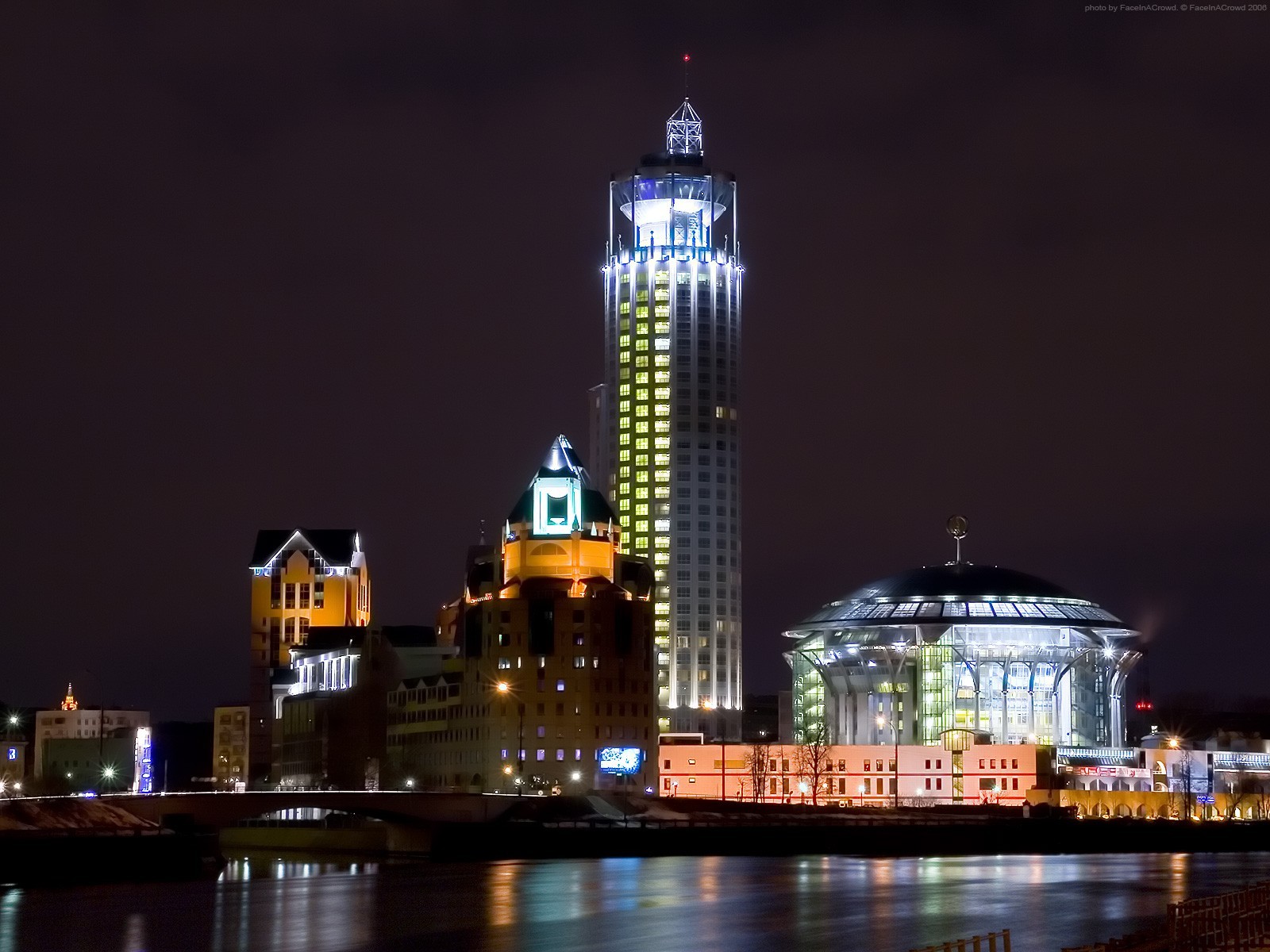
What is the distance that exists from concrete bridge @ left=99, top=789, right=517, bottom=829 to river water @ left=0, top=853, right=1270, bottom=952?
866 centimetres

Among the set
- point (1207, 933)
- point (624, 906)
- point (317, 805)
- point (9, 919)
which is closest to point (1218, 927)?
point (1207, 933)

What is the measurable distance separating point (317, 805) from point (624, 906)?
56.8 meters

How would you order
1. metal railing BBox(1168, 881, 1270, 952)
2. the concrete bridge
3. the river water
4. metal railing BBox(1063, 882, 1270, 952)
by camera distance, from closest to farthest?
1. metal railing BBox(1168, 881, 1270, 952)
2. metal railing BBox(1063, 882, 1270, 952)
3. the river water
4. the concrete bridge

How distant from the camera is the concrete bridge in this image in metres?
162

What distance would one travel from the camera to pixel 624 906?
117375mm

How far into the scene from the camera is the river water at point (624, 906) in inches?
3952

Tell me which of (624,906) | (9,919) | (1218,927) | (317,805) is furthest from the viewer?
(317,805)

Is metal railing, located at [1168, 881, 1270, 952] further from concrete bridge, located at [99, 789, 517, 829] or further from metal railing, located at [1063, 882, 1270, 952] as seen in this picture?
concrete bridge, located at [99, 789, 517, 829]

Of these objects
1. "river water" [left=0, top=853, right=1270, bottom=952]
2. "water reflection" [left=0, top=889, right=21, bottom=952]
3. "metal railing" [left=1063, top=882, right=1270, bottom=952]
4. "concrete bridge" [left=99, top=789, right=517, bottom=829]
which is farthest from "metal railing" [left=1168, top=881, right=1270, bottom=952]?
"concrete bridge" [left=99, top=789, right=517, bottom=829]

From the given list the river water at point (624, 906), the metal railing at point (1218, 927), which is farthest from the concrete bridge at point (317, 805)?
the metal railing at point (1218, 927)

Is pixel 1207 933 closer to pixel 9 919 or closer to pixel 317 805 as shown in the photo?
pixel 9 919

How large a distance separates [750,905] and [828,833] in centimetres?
6417

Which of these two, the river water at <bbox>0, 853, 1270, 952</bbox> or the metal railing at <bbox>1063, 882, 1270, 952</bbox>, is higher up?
the metal railing at <bbox>1063, 882, 1270, 952</bbox>

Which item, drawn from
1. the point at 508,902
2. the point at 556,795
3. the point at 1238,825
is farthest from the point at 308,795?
the point at 1238,825
